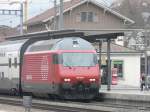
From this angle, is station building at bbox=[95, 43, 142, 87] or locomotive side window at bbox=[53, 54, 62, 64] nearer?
locomotive side window at bbox=[53, 54, 62, 64]

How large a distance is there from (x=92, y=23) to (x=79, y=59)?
48.6 m

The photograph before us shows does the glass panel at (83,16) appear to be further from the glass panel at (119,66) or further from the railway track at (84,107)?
the railway track at (84,107)

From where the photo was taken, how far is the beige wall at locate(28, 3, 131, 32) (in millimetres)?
76875

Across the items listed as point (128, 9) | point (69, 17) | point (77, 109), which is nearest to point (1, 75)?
point (77, 109)

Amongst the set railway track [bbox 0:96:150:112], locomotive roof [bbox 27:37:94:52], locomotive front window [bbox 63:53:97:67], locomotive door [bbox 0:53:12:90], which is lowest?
railway track [bbox 0:96:150:112]

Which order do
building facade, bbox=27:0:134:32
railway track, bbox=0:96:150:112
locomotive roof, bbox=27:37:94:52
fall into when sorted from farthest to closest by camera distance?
building facade, bbox=27:0:134:32, locomotive roof, bbox=27:37:94:52, railway track, bbox=0:96:150:112

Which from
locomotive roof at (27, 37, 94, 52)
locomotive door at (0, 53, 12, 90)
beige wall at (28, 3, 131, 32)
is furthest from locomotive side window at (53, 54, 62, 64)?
beige wall at (28, 3, 131, 32)

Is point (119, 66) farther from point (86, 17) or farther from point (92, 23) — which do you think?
point (86, 17)

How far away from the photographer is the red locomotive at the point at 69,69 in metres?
29.3

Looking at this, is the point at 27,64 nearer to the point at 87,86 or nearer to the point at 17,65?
the point at 17,65

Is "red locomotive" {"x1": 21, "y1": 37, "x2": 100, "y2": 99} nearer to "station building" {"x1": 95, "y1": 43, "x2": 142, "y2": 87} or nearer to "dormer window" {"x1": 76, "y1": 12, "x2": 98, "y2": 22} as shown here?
"station building" {"x1": 95, "y1": 43, "x2": 142, "y2": 87}

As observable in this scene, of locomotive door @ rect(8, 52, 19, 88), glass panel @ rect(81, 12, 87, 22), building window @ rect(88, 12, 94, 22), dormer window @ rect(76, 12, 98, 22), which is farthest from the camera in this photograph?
glass panel @ rect(81, 12, 87, 22)

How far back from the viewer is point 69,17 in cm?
7681

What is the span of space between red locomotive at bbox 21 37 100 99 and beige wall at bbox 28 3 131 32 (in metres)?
45.8
